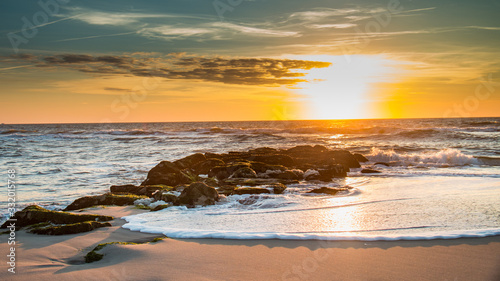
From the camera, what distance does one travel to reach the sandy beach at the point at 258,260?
3779 mm

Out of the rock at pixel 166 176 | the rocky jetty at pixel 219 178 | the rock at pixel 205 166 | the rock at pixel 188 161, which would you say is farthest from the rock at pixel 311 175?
the rock at pixel 188 161

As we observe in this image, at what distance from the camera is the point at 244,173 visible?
1200 cm

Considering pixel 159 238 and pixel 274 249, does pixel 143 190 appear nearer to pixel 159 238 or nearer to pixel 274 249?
pixel 159 238

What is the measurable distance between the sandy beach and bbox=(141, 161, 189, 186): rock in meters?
6.05

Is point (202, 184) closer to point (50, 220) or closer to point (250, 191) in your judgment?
point (250, 191)

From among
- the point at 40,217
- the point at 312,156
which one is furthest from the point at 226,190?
the point at 312,156

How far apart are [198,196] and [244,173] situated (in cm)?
420

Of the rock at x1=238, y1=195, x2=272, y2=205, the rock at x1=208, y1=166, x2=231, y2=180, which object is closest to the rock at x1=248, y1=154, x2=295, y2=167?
the rock at x1=208, y1=166, x2=231, y2=180

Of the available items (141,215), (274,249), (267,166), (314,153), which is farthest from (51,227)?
(314,153)

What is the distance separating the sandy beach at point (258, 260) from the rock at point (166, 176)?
605 cm

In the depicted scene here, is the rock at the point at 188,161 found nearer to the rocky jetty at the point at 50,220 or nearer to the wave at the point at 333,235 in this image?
the rocky jetty at the point at 50,220

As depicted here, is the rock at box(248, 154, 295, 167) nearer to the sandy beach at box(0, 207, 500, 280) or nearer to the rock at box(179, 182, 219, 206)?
the rock at box(179, 182, 219, 206)

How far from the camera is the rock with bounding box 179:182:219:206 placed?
7824 millimetres

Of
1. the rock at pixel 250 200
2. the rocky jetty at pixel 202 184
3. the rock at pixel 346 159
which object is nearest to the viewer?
the rocky jetty at pixel 202 184
